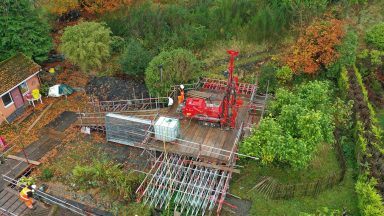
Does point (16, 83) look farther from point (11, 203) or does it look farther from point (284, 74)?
point (284, 74)

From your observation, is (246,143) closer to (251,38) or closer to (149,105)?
(149,105)

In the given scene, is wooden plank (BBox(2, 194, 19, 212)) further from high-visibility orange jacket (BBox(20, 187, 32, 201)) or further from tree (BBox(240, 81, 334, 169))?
tree (BBox(240, 81, 334, 169))

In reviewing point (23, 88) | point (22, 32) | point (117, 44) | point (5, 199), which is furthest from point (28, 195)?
point (117, 44)

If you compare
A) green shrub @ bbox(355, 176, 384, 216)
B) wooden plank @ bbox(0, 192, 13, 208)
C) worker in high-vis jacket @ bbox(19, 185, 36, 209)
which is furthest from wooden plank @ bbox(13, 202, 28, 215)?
green shrub @ bbox(355, 176, 384, 216)

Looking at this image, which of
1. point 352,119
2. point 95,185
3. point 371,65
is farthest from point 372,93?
point 95,185

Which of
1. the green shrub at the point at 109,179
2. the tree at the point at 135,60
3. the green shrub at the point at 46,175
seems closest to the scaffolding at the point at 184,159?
the green shrub at the point at 109,179

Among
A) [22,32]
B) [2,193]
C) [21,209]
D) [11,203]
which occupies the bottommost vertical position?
[21,209]
